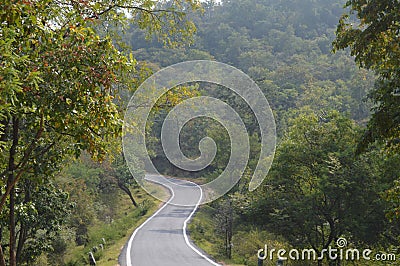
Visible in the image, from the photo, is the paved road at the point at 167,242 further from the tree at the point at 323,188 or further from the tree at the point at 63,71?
the tree at the point at 63,71

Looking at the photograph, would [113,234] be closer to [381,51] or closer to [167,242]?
[167,242]

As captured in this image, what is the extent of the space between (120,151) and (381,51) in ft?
16.8

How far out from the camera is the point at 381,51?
7695mm

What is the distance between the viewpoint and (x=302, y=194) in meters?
14.5

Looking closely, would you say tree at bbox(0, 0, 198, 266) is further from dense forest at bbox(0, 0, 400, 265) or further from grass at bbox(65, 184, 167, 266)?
grass at bbox(65, 184, 167, 266)

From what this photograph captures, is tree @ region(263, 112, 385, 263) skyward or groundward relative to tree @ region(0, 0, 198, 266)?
groundward

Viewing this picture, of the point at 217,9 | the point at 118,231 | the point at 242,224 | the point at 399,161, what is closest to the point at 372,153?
the point at 399,161

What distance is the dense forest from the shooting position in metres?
4.22

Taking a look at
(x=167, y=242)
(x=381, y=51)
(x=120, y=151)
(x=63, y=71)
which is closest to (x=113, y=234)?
(x=167, y=242)

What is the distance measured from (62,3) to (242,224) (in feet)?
67.0

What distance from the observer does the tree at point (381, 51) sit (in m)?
6.61

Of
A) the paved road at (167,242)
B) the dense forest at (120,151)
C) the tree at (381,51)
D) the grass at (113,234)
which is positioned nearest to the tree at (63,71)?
the dense forest at (120,151)

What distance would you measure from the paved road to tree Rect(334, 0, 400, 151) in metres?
8.11

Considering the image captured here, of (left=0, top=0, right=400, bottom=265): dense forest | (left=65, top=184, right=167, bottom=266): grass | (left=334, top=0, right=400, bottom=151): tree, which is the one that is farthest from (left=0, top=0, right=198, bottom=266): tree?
(left=65, top=184, right=167, bottom=266): grass
